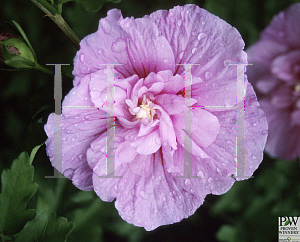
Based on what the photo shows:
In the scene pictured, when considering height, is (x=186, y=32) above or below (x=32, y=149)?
above

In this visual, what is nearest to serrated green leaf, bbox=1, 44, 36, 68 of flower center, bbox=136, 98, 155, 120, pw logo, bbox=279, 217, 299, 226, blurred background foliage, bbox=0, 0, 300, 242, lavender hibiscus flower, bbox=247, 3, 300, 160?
blurred background foliage, bbox=0, 0, 300, 242

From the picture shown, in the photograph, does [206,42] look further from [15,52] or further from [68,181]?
[68,181]

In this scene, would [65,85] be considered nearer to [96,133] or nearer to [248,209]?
[96,133]

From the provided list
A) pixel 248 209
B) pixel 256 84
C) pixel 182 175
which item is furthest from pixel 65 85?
pixel 248 209

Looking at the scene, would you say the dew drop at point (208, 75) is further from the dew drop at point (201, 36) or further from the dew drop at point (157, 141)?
the dew drop at point (157, 141)

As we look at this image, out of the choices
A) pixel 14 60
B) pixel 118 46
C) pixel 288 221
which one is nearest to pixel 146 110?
pixel 118 46

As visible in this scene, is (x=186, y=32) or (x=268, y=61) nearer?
(x=186, y=32)

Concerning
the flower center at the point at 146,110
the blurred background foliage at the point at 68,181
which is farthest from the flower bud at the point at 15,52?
the flower center at the point at 146,110

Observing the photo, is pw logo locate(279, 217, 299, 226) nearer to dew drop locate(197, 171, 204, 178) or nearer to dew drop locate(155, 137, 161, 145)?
dew drop locate(197, 171, 204, 178)
